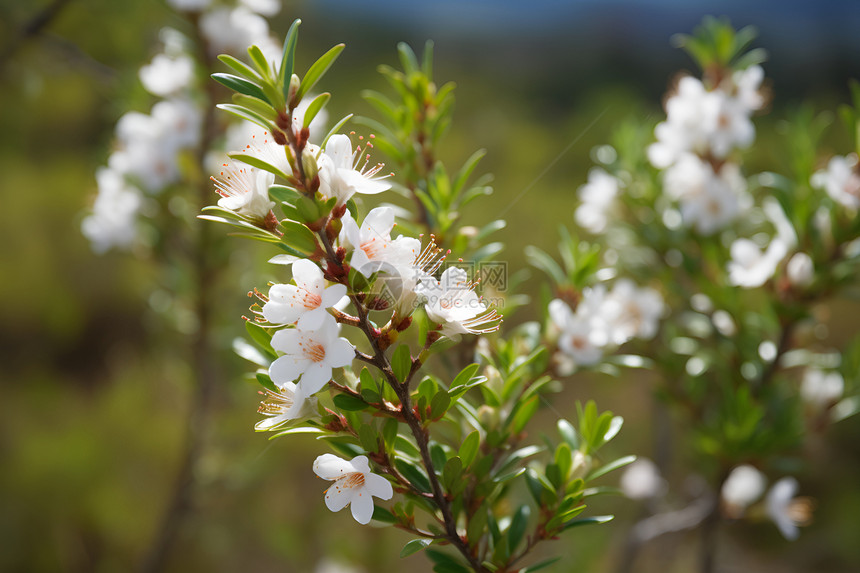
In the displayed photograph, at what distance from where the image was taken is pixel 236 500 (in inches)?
92.7

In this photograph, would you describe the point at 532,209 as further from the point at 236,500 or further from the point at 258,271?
the point at 236,500

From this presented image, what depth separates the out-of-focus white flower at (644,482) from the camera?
5.20 feet

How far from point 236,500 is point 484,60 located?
9.71 ft

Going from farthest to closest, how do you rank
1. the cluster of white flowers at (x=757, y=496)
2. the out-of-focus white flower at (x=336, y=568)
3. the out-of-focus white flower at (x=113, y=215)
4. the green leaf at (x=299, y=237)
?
the out-of-focus white flower at (x=336, y=568)
the out-of-focus white flower at (x=113, y=215)
the cluster of white flowers at (x=757, y=496)
the green leaf at (x=299, y=237)

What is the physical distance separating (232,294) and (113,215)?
37cm

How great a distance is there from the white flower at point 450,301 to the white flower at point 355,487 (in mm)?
155

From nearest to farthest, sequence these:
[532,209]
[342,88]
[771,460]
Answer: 1. [771,460]
2. [532,209]
3. [342,88]

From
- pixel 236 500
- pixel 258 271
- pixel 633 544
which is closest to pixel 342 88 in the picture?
pixel 258 271

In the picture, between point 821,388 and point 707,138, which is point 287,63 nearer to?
point 707,138

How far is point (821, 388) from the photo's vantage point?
122 centimetres

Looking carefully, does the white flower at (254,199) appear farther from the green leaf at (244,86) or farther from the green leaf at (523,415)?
the green leaf at (523,415)

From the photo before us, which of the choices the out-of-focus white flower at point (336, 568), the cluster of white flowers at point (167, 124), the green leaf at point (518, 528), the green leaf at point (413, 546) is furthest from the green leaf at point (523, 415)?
the out-of-focus white flower at point (336, 568)

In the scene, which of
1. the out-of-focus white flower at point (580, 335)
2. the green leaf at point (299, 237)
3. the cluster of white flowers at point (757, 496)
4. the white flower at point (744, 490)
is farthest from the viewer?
the white flower at point (744, 490)

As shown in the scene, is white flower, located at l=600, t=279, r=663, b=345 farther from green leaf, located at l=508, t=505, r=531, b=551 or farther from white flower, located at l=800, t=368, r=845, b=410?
green leaf, located at l=508, t=505, r=531, b=551
